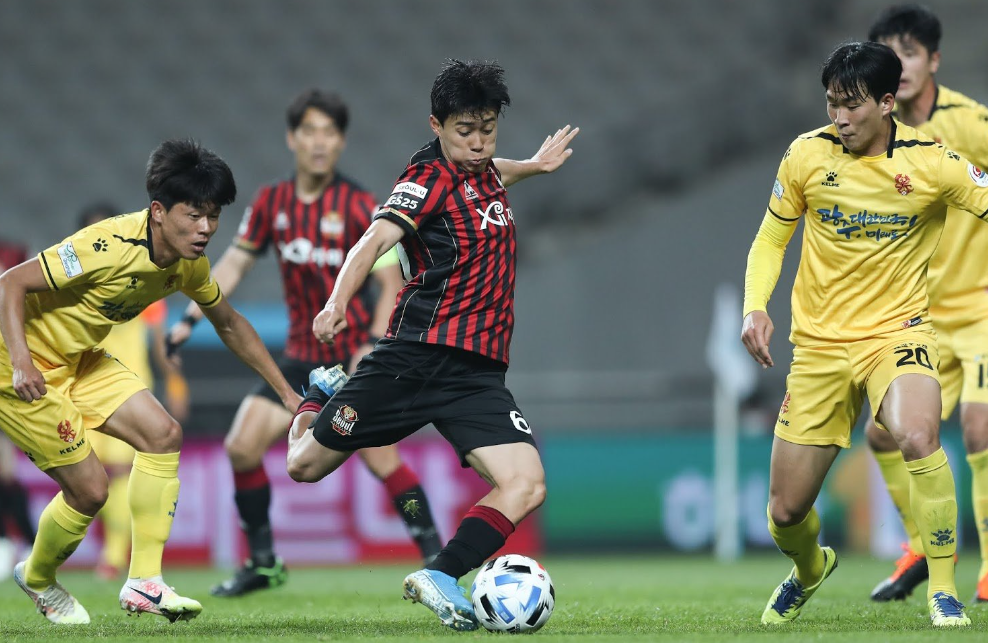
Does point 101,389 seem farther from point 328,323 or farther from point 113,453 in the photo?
point 113,453

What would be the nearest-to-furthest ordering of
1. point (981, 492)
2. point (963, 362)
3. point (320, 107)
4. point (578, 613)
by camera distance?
1. point (578, 613)
2. point (981, 492)
3. point (963, 362)
4. point (320, 107)

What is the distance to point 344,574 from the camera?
375 inches

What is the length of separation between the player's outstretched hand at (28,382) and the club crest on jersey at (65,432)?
25 centimetres

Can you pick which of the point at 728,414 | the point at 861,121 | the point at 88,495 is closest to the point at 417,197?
the point at 861,121

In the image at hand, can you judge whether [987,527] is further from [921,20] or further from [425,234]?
[425,234]

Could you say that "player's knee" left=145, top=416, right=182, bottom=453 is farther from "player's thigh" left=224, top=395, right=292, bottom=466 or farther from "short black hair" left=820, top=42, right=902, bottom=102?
"short black hair" left=820, top=42, right=902, bottom=102

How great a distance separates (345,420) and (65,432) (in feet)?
3.72

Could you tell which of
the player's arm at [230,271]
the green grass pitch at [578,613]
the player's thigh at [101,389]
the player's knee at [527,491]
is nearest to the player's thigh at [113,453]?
the green grass pitch at [578,613]

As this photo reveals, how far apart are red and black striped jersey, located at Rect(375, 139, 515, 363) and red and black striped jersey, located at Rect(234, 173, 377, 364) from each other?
1.95 metres

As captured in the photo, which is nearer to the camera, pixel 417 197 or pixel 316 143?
pixel 417 197

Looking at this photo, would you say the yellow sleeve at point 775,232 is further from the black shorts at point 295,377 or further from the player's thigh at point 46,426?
the player's thigh at point 46,426

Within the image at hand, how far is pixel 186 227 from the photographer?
4969 mm

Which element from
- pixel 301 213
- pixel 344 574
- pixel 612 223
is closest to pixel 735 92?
pixel 612 223

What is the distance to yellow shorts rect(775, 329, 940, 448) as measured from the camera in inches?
190
